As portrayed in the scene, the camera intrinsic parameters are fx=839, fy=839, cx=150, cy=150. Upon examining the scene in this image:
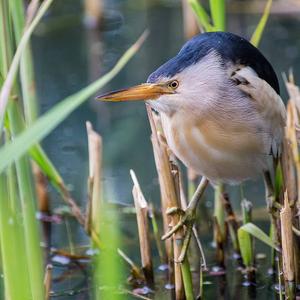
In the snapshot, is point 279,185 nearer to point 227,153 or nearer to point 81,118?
point 227,153

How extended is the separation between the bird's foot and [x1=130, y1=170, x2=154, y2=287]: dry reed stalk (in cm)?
9

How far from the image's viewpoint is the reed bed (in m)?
1.25

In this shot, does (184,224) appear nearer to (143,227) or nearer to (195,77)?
(143,227)

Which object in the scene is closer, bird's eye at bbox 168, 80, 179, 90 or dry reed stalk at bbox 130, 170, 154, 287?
bird's eye at bbox 168, 80, 179, 90

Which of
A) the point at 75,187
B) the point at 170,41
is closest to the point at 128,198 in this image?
the point at 75,187

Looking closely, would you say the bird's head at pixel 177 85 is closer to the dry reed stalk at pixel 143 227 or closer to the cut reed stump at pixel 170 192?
the cut reed stump at pixel 170 192

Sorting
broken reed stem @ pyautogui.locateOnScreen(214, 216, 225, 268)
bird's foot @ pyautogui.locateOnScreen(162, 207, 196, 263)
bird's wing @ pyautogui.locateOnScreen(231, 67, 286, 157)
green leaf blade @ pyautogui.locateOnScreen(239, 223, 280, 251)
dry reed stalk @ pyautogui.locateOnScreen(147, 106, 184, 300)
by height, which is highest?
bird's wing @ pyautogui.locateOnScreen(231, 67, 286, 157)

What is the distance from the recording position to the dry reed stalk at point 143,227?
1.96 meters

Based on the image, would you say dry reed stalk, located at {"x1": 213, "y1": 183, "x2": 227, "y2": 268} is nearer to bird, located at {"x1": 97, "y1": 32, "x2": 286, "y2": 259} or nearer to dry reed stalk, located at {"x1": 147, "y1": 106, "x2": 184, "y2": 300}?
bird, located at {"x1": 97, "y1": 32, "x2": 286, "y2": 259}

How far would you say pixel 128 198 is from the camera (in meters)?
2.88

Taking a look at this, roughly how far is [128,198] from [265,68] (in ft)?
3.14

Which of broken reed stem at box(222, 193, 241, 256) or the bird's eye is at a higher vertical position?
the bird's eye

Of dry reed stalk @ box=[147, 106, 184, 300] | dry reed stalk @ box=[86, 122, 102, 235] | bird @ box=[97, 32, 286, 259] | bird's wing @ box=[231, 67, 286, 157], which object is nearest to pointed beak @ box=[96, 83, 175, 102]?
bird @ box=[97, 32, 286, 259]

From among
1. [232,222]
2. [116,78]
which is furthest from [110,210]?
[116,78]
